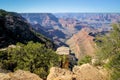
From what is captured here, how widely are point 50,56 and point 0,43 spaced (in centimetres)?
7868

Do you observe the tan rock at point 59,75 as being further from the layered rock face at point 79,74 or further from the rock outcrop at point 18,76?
the rock outcrop at point 18,76

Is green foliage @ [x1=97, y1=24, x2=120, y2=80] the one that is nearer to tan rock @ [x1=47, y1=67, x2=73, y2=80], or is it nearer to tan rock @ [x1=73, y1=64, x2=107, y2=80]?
tan rock @ [x1=73, y1=64, x2=107, y2=80]

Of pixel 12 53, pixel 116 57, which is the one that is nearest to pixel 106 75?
pixel 116 57

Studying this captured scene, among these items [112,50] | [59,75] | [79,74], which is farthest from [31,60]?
[59,75]

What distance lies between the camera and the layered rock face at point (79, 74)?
33688mm

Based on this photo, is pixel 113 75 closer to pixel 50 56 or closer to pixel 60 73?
pixel 60 73

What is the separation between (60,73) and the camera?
3506 cm

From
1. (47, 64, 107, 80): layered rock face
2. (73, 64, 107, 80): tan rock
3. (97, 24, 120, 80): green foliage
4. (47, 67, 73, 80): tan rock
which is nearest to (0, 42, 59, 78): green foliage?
(97, 24, 120, 80): green foliage

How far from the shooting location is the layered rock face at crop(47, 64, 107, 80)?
1326 inches

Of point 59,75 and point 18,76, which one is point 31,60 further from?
point 18,76

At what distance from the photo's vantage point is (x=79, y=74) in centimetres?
3619

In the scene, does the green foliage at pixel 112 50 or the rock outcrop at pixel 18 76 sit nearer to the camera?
the rock outcrop at pixel 18 76

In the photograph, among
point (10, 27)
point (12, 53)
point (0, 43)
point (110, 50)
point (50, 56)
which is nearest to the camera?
point (110, 50)

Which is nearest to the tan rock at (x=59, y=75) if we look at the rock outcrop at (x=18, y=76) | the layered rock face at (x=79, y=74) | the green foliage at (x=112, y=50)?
the layered rock face at (x=79, y=74)
